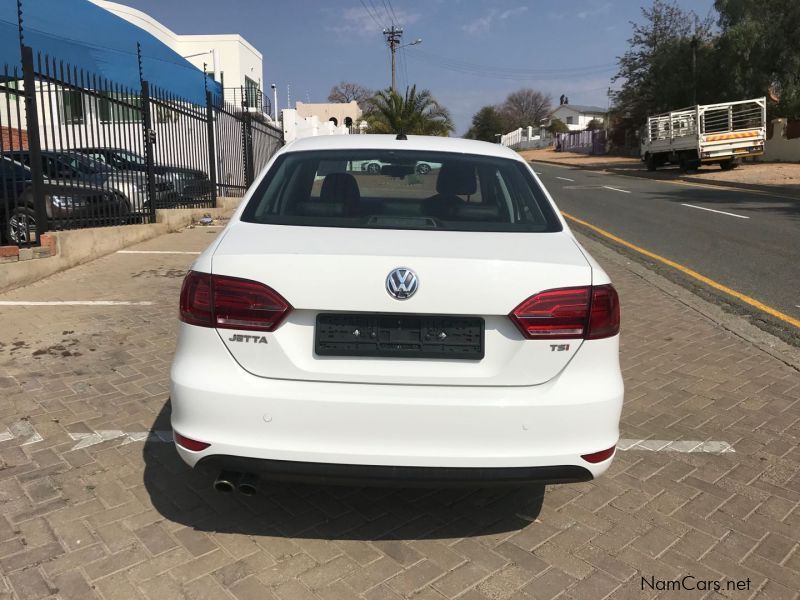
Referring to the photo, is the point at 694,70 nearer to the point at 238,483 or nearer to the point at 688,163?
the point at 688,163

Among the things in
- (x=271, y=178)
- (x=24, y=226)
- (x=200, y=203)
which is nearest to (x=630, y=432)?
(x=271, y=178)

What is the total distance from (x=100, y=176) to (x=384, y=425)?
8624 millimetres

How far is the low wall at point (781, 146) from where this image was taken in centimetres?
2884

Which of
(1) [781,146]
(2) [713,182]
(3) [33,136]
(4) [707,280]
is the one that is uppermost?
(1) [781,146]

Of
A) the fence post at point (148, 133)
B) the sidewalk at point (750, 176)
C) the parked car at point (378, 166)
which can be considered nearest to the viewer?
the parked car at point (378, 166)

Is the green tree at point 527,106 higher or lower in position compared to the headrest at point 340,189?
higher

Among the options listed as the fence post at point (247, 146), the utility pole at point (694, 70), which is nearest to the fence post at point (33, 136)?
the fence post at point (247, 146)

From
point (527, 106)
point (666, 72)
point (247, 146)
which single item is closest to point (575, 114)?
point (527, 106)

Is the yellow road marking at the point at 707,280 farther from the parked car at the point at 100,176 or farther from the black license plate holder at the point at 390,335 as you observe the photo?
the parked car at the point at 100,176

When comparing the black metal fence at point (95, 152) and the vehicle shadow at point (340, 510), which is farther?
the black metal fence at point (95, 152)

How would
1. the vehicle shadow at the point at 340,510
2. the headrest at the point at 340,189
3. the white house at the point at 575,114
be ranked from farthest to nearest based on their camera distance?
the white house at the point at 575,114
the headrest at the point at 340,189
the vehicle shadow at the point at 340,510

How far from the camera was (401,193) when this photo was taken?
3.77 meters

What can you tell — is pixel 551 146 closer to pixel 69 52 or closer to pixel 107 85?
pixel 69 52

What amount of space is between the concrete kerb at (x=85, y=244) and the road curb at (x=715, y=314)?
5.15m
